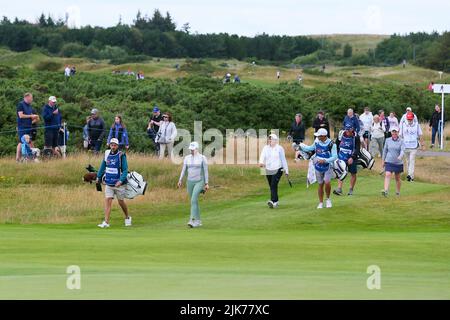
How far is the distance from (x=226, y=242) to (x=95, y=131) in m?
17.5

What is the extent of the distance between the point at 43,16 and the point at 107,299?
507 feet

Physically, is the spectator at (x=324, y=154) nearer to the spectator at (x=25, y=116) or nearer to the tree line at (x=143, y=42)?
the spectator at (x=25, y=116)

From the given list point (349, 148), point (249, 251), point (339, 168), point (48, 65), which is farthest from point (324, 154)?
point (48, 65)

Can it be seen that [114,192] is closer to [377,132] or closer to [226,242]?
[226,242]

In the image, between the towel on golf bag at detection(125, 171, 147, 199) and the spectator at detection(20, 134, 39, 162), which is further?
the spectator at detection(20, 134, 39, 162)

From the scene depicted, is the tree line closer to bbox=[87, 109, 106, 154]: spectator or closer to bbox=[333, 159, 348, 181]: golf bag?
bbox=[87, 109, 106, 154]: spectator

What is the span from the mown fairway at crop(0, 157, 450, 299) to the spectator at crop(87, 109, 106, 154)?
2.30m

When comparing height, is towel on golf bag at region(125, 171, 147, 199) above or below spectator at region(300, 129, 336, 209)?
below

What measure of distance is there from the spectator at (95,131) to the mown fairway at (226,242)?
7.53ft

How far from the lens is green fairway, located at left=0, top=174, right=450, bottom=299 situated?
42.1 feet

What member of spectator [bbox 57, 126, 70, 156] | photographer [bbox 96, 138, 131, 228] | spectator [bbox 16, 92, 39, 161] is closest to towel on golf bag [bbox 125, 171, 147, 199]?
photographer [bbox 96, 138, 131, 228]

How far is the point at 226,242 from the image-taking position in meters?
20.5

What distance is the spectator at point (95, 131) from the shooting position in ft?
121
